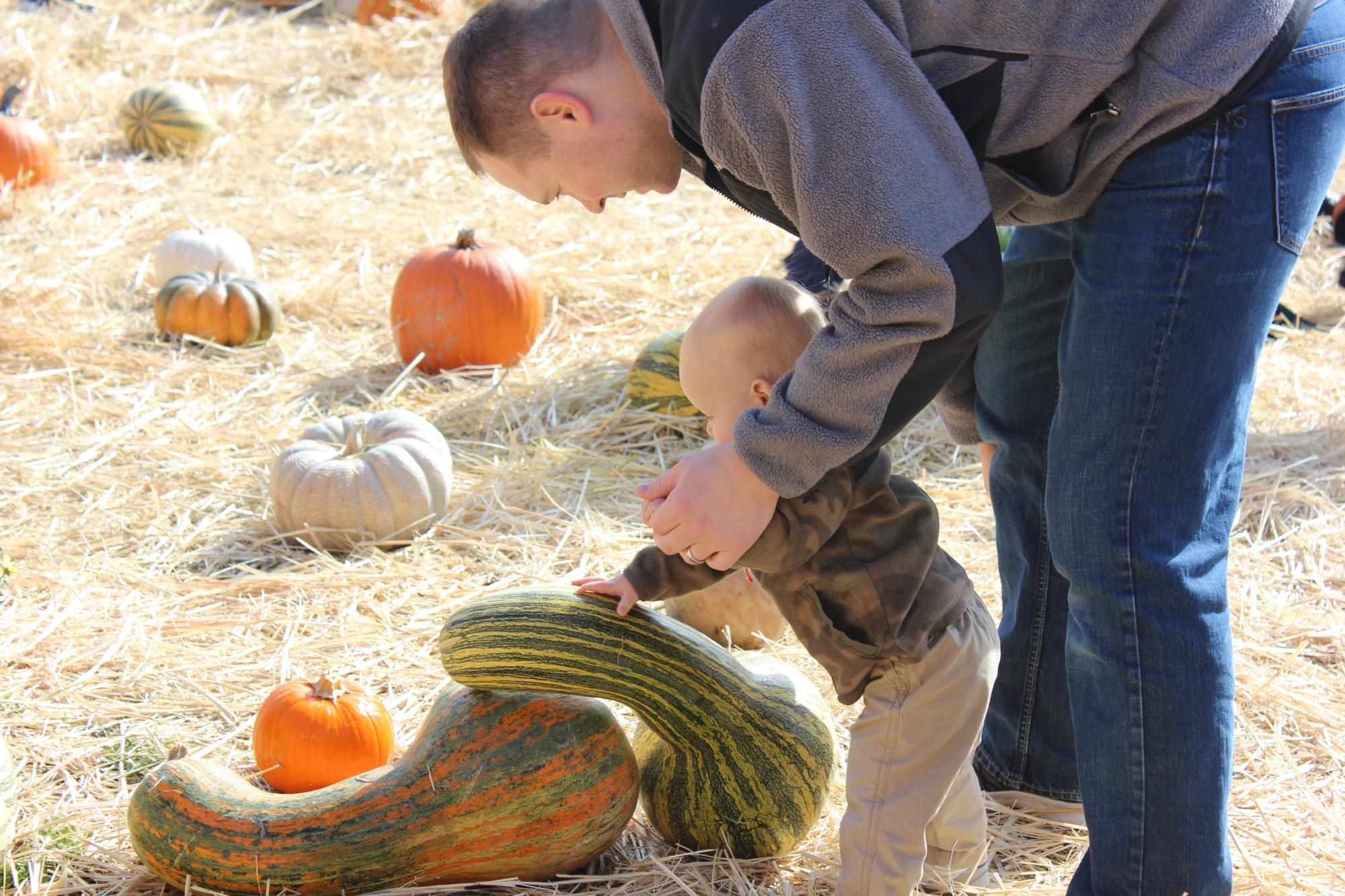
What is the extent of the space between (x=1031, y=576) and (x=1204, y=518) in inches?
28.4

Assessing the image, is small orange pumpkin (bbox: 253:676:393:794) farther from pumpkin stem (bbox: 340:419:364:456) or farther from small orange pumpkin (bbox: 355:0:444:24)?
small orange pumpkin (bbox: 355:0:444:24)

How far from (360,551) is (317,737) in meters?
1.51

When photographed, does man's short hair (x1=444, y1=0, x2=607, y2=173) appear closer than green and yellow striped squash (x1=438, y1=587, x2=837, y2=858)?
Yes

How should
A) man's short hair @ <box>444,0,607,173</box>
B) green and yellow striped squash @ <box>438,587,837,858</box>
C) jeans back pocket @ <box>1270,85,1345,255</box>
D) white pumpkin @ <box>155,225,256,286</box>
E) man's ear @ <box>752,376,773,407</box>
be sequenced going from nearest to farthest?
jeans back pocket @ <box>1270,85,1345,255</box>
man's short hair @ <box>444,0,607,173</box>
man's ear @ <box>752,376,773,407</box>
green and yellow striped squash @ <box>438,587,837,858</box>
white pumpkin @ <box>155,225,256,286</box>

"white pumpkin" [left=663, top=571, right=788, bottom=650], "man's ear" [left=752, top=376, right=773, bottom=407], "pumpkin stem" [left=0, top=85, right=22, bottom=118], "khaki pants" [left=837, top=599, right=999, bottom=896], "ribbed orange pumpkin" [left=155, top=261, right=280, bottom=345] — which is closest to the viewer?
"man's ear" [left=752, top=376, right=773, bottom=407]

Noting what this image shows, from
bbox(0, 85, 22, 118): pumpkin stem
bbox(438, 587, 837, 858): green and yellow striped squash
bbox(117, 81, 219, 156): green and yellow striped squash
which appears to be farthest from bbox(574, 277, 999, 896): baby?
bbox(0, 85, 22, 118): pumpkin stem

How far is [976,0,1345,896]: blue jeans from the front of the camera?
1.84 metres

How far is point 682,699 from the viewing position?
247cm

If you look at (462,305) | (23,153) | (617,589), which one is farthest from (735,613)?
(23,153)

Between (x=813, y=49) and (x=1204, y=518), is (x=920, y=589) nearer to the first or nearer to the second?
(x=1204, y=518)

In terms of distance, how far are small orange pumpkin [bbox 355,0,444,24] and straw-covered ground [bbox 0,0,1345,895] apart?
3484 millimetres

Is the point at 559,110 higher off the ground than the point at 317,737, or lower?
higher

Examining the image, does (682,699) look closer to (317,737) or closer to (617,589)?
(617,589)

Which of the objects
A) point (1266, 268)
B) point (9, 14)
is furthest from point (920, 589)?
point (9, 14)
